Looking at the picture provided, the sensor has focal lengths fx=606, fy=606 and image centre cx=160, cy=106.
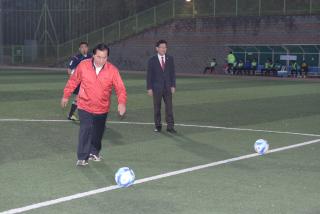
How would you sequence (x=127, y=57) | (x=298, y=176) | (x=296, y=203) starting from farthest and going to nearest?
(x=127, y=57) < (x=298, y=176) < (x=296, y=203)

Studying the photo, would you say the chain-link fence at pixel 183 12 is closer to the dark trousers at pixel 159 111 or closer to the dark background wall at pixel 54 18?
the dark background wall at pixel 54 18

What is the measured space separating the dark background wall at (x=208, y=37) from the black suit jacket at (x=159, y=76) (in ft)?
88.9

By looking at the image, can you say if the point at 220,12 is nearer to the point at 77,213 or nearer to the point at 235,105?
the point at 235,105

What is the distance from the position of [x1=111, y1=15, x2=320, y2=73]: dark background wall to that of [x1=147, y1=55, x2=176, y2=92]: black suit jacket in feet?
88.9

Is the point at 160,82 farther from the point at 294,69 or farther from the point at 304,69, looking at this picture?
the point at 294,69

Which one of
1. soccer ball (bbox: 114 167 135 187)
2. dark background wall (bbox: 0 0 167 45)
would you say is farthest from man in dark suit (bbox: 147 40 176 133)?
dark background wall (bbox: 0 0 167 45)

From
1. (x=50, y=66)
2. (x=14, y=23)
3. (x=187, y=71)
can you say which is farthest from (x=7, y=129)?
(x=14, y=23)

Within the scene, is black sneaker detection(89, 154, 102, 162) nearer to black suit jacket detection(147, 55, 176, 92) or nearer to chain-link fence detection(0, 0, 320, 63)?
black suit jacket detection(147, 55, 176, 92)

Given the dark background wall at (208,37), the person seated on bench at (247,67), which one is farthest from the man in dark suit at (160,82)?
the person seated on bench at (247,67)

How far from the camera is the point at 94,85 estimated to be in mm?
8773

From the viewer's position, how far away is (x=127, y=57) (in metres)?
47.0

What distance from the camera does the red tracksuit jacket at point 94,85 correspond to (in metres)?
8.77

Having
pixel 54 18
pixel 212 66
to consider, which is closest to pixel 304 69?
pixel 212 66

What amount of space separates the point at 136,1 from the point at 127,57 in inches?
353
